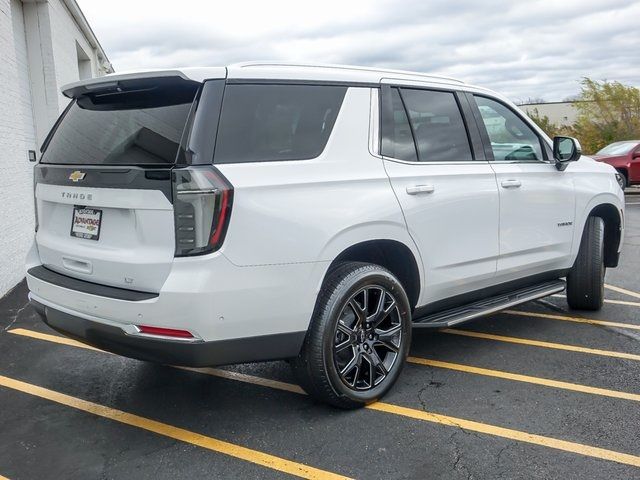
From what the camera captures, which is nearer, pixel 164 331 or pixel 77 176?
pixel 164 331

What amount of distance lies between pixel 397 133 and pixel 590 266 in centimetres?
251

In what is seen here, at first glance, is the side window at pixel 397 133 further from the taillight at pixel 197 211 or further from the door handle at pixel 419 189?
the taillight at pixel 197 211

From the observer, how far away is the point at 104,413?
3.62 metres

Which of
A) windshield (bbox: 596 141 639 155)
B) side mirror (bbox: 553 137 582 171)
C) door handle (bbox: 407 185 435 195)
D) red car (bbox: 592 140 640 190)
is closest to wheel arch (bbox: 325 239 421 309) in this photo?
door handle (bbox: 407 185 435 195)

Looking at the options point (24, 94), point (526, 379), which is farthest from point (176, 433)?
point (24, 94)

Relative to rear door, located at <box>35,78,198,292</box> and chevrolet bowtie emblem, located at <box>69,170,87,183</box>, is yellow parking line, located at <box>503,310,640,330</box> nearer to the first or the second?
rear door, located at <box>35,78,198,292</box>

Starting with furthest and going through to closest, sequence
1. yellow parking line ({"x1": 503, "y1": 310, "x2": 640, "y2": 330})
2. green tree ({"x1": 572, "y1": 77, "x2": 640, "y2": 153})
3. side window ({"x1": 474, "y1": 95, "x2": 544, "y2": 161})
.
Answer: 1. green tree ({"x1": 572, "y1": 77, "x2": 640, "y2": 153})
2. yellow parking line ({"x1": 503, "y1": 310, "x2": 640, "y2": 330})
3. side window ({"x1": 474, "y1": 95, "x2": 544, "y2": 161})

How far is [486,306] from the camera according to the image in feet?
14.3

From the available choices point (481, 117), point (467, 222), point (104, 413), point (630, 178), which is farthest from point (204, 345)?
point (630, 178)

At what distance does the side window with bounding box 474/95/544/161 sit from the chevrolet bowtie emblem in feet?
9.31

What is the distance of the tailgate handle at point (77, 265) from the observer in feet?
10.6

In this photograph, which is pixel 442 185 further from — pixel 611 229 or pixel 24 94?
pixel 24 94

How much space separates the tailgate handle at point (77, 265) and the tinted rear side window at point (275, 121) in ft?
3.10

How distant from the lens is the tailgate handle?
3.23m
